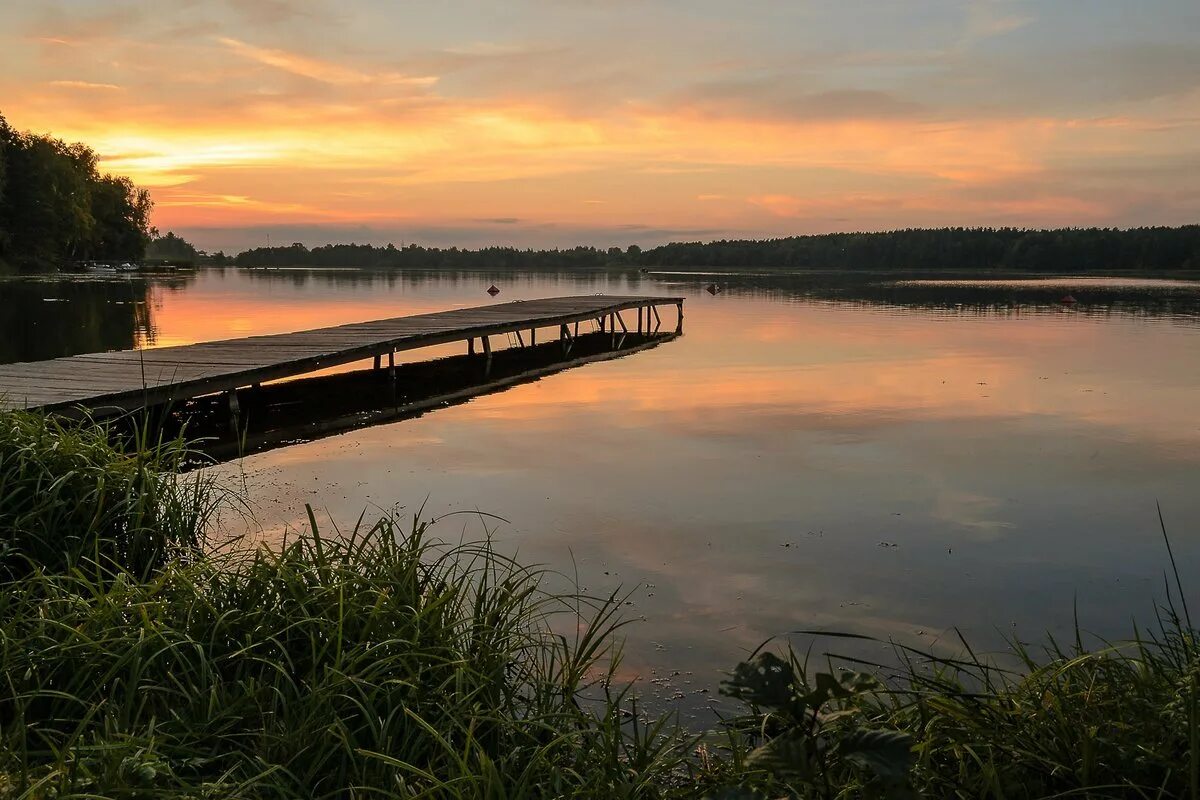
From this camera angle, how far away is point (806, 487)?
9.24m

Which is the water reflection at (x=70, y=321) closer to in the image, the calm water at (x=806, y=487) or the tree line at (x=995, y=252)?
the calm water at (x=806, y=487)

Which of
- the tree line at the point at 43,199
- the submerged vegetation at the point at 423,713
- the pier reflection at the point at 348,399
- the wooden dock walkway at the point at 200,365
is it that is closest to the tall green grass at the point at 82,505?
the wooden dock walkway at the point at 200,365

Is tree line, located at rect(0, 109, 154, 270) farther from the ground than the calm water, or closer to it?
farther from the ground

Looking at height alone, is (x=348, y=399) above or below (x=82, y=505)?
below

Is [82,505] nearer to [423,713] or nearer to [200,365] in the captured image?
[423,713]

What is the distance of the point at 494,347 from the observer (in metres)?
25.0

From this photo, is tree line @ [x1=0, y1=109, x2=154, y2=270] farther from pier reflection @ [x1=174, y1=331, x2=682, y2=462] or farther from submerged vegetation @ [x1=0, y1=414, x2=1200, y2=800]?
submerged vegetation @ [x1=0, y1=414, x2=1200, y2=800]

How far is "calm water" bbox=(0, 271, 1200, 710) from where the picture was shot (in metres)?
6.11

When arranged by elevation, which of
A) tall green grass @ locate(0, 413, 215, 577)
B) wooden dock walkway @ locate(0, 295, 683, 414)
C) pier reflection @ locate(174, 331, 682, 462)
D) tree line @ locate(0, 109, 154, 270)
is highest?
tree line @ locate(0, 109, 154, 270)

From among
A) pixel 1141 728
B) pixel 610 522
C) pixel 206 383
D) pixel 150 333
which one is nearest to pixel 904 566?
pixel 610 522

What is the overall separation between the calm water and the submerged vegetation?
1176mm

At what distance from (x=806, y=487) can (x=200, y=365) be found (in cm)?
809

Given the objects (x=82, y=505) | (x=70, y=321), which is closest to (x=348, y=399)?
(x=82, y=505)

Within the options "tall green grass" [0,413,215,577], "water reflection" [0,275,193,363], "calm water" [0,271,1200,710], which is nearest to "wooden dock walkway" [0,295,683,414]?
"tall green grass" [0,413,215,577]
